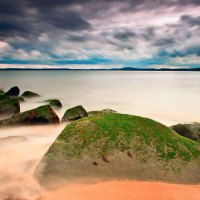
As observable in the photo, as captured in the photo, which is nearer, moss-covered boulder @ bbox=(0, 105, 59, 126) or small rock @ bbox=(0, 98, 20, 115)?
moss-covered boulder @ bbox=(0, 105, 59, 126)

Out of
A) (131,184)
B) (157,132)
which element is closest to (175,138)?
(157,132)

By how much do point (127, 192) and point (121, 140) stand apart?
2.06 meters

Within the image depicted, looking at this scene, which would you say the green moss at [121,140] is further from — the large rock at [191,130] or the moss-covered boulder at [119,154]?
the large rock at [191,130]

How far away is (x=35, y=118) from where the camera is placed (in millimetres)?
16594

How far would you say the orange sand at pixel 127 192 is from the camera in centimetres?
725

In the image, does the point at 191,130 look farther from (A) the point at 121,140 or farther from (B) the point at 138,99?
(B) the point at 138,99

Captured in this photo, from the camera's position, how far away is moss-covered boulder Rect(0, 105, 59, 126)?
54.3ft

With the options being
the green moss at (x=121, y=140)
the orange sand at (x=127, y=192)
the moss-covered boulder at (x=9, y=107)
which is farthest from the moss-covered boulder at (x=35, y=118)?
the orange sand at (x=127, y=192)

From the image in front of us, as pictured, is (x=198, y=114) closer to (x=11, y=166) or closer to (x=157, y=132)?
(x=157, y=132)

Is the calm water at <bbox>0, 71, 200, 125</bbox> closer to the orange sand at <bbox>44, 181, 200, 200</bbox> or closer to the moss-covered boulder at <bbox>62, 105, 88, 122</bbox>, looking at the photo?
the moss-covered boulder at <bbox>62, 105, 88, 122</bbox>

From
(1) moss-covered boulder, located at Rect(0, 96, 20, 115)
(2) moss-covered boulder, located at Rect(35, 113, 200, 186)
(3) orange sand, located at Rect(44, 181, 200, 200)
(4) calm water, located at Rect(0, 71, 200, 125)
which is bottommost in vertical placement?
(4) calm water, located at Rect(0, 71, 200, 125)

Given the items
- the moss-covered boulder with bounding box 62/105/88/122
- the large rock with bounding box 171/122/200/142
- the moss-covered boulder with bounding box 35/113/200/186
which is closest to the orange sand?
the moss-covered boulder with bounding box 35/113/200/186

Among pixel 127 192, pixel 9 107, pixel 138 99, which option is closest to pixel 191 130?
pixel 127 192

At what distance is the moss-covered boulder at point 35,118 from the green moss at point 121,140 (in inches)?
278
